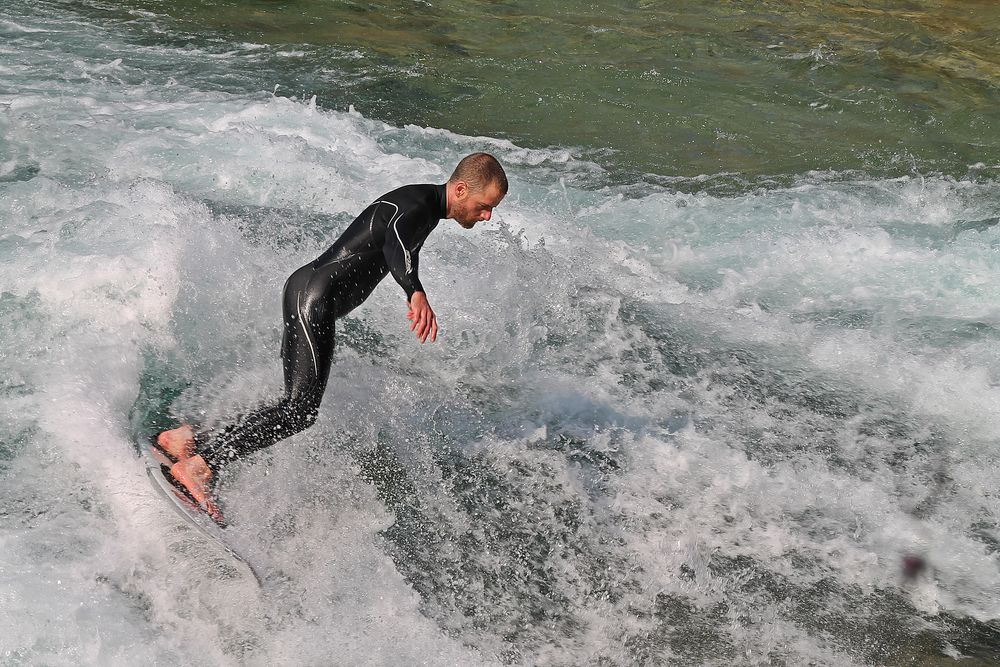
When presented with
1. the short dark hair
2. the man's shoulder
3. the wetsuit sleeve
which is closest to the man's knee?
the wetsuit sleeve

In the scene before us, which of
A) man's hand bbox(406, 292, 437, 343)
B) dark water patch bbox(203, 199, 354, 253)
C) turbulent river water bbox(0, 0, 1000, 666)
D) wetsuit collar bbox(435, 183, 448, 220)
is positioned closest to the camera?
man's hand bbox(406, 292, 437, 343)

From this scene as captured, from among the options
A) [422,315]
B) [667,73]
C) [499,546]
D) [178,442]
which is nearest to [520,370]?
[499,546]

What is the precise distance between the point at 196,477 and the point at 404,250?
1481 millimetres

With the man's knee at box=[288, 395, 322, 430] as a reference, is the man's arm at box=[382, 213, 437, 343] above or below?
above

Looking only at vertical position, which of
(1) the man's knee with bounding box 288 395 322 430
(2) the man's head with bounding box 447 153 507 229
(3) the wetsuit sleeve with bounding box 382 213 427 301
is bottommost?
(1) the man's knee with bounding box 288 395 322 430

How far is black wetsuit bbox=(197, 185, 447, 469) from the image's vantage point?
15.8ft

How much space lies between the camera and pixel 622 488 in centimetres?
547

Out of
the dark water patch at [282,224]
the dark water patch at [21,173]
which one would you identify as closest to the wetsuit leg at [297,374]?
the dark water patch at [282,224]

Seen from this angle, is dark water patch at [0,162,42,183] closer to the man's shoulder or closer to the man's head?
the man's shoulder

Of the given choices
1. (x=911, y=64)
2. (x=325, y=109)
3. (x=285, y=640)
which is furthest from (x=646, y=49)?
(x=285, y=640)

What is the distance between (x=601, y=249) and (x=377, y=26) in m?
6.96

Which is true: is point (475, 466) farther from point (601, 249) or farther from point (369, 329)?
point (601, 249)

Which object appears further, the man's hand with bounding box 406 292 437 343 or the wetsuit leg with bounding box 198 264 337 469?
the wetsuit leg with bounding box 198 264 337 469

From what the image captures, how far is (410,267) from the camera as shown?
4.66m
